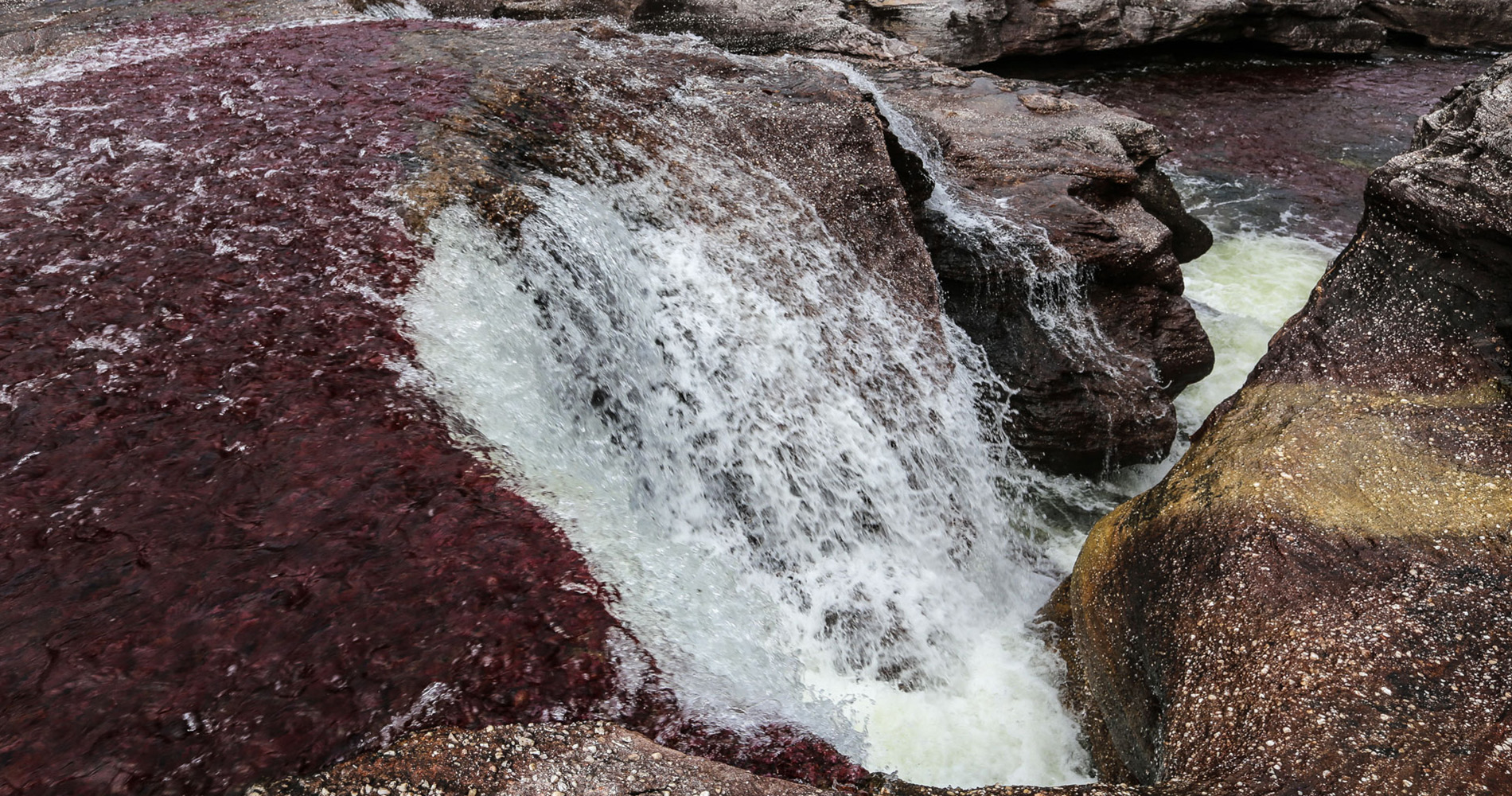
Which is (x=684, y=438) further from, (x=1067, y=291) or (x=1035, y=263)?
(x=1067, y=291)

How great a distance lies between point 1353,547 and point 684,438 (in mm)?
3634

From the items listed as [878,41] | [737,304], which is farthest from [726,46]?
[737,304]

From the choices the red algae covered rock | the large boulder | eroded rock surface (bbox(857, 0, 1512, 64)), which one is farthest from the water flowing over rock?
eroded rock surface (bbox(857, 0, 1512, 64))

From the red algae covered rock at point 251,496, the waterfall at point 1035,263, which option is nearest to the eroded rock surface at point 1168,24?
the waterfall at point 1035,263

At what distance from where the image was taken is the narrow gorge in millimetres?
3223

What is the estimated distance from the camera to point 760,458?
5.62 metres

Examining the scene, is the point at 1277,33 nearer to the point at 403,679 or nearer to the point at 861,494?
the point at 861,494

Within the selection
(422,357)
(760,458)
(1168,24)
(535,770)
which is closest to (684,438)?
(760,458)

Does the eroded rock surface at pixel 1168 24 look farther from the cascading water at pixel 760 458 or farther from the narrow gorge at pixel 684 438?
the cascading water at pixel 760 458

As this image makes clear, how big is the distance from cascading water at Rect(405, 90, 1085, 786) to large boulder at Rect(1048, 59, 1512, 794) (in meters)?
0.79

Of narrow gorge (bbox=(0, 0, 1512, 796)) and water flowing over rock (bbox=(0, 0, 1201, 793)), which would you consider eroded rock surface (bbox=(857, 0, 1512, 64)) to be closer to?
water flowing over rock (bbox=(0, 0, 1201, 793))

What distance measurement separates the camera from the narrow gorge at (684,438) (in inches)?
127

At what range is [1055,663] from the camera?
17.6ft

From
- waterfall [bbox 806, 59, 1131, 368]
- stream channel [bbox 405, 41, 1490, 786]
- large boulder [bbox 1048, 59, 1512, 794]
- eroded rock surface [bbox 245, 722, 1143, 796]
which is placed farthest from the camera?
waterfall [bbox 806, 59, 1131, 368]
